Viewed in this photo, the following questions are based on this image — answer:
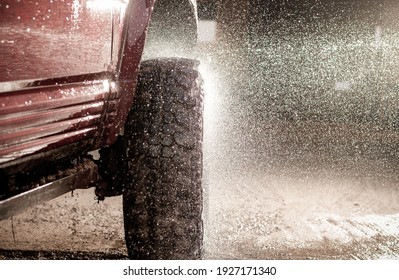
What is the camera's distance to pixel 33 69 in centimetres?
109

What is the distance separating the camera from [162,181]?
5.56 feet

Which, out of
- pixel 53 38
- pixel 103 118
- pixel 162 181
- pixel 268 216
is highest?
pixel 53 38

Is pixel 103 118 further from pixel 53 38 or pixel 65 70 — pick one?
pixel 53 38

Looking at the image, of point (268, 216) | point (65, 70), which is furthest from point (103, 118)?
point (268, 216)

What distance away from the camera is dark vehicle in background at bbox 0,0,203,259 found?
1067 millimetres

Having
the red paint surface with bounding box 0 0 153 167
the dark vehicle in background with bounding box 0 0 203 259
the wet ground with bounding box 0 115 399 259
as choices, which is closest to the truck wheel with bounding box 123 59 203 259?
the dark vehicle in background with bounding box 0 0 203 259

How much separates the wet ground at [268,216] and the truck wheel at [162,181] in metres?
0.39

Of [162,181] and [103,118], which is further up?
[103,118]

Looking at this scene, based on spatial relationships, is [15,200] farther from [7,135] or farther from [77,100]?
[77,100]

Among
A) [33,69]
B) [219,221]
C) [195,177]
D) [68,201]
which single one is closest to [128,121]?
[195,177]

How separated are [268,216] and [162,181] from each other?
1526mm

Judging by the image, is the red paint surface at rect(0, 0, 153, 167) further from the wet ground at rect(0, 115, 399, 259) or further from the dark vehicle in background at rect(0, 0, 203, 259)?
the wet ground at rect(0, 115, 399, 259)

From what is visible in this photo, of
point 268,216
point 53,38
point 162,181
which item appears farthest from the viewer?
point 268,216
